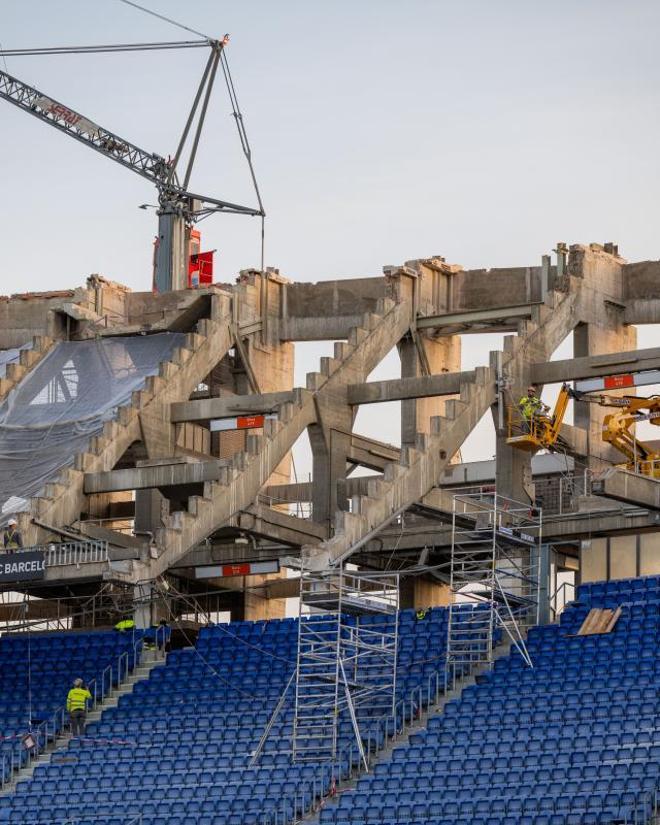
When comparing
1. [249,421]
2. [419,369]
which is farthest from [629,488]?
[419,369]

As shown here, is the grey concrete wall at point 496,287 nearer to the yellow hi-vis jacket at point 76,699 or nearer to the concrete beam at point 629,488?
the concrete beam at point 629,488

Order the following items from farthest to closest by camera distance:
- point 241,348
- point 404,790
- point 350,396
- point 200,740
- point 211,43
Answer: point 211,43
point 241,348
point 350,396
point 200,740
point 404,790

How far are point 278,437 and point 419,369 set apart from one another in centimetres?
637

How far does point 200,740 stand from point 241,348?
52.3 feet

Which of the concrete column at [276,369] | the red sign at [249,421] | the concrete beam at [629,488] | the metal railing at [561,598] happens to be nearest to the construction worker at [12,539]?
the red sign at [249,421]

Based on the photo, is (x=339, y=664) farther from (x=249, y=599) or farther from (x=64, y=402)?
(x=64, y=402)

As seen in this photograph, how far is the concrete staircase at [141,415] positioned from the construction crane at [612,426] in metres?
9.27

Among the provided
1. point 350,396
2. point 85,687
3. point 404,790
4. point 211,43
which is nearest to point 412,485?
point 350,396

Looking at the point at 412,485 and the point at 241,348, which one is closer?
the point at 412,485

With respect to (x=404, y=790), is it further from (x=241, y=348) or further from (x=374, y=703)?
(x=241, y=348)

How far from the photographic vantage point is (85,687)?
4400 cm

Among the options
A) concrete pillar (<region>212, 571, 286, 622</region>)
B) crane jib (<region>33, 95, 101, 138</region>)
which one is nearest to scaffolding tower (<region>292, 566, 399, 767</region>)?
concrete pillar (<region>212, 571, 286, 622</region>)

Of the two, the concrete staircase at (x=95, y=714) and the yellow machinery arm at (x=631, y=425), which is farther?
the yellow machinery arm at (x=631, y=425)

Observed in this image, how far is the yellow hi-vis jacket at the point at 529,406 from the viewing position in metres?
45.1
